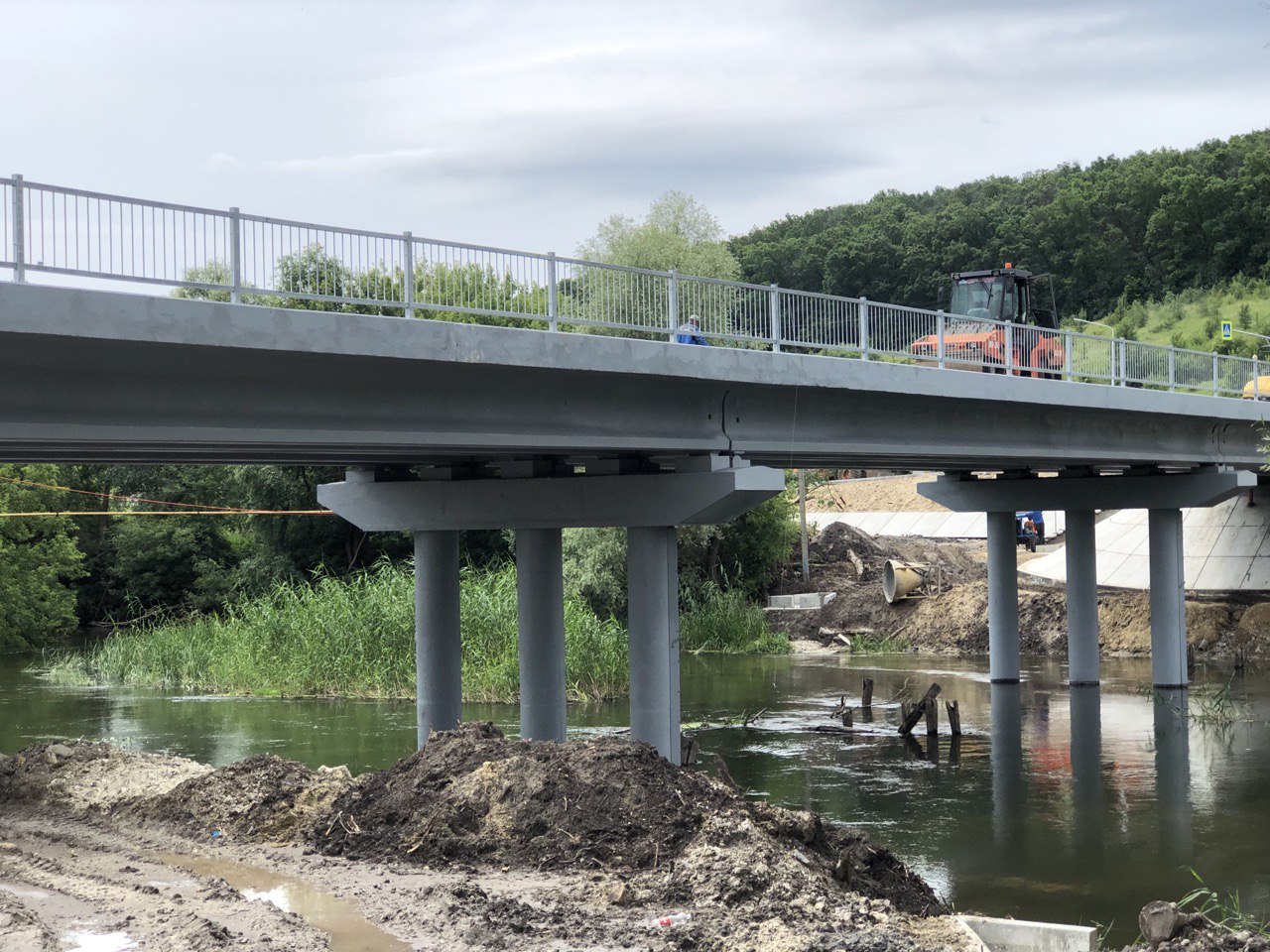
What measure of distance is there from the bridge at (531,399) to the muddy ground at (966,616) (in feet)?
28.2

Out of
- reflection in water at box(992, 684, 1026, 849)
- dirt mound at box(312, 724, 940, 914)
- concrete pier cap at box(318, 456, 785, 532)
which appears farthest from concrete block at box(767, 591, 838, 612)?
dirt mound at box(312, 724, 940, 914)

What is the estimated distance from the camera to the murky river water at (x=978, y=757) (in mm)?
14594

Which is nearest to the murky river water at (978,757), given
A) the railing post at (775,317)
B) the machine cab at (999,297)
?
the railing post at (775,317)

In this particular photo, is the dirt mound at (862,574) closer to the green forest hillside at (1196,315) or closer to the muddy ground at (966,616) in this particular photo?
the muddy ground at (966,616)

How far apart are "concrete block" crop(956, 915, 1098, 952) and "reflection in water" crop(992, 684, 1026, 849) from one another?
537cm

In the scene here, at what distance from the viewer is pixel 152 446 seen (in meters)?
14.2

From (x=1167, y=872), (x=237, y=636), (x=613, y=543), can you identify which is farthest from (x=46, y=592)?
(x=1167, y=872)

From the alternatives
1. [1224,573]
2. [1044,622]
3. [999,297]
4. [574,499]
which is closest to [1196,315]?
[1224,573]

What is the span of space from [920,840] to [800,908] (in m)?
6.03

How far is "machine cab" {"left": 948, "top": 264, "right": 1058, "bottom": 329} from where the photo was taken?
33375 millimetres

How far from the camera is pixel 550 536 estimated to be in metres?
20.8

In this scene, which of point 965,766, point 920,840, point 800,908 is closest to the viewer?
point 800,908

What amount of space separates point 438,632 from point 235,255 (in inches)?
361

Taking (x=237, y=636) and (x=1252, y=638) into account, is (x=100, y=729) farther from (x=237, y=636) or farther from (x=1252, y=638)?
(x=1252, y=638)
